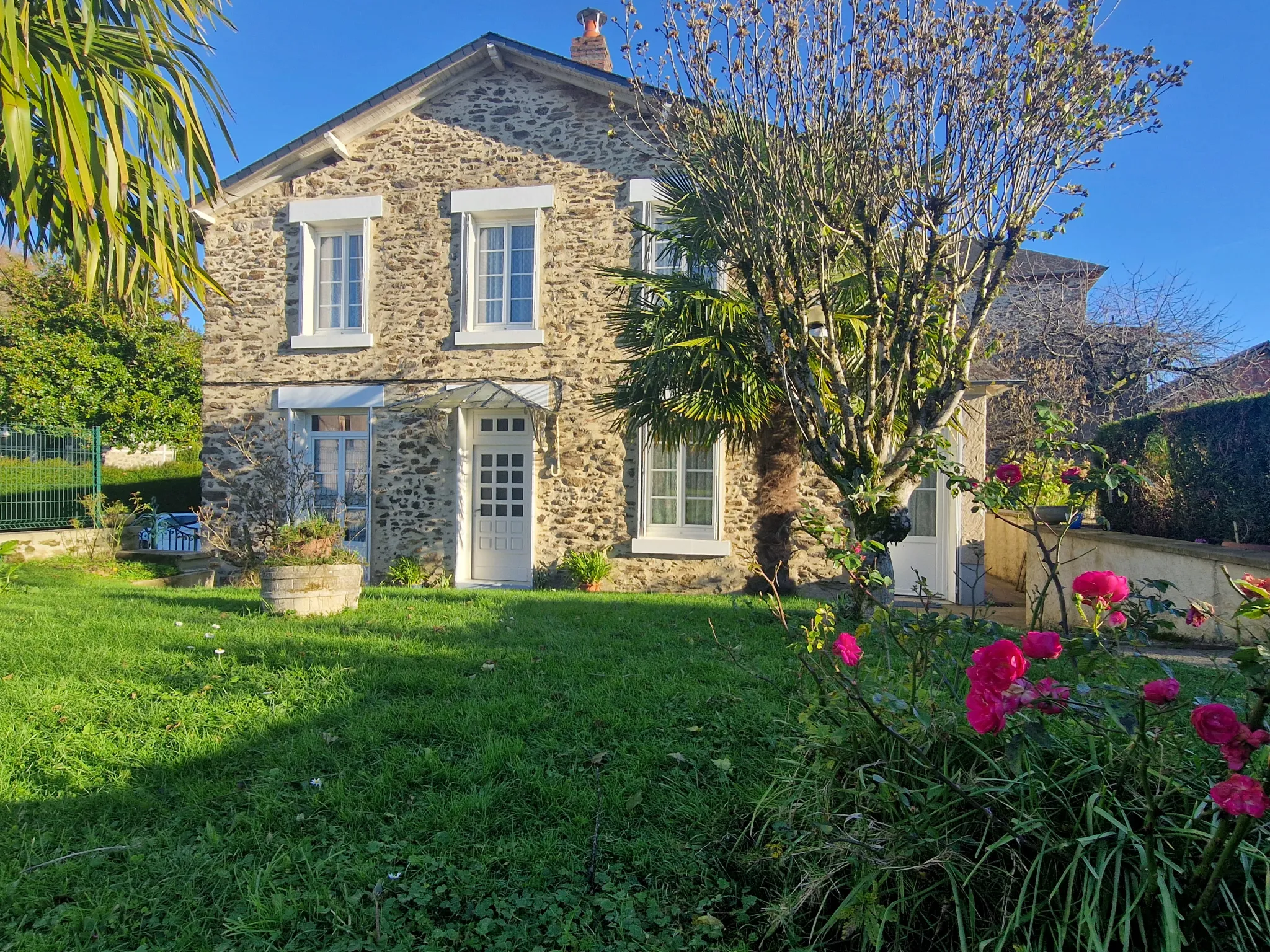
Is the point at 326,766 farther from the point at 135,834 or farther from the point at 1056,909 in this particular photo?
the point at 1056,909

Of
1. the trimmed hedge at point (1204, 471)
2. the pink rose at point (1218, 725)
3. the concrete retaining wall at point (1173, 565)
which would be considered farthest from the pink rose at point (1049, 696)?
the trimmed hedge at point (1204, 471)

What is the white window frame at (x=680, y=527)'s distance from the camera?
9.44 m

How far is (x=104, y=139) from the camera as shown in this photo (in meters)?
4.54

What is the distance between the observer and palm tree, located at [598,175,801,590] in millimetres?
6582

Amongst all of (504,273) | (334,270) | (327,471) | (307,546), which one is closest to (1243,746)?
(307,546)

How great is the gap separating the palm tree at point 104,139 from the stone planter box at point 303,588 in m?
2.31

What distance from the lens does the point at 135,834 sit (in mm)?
2600

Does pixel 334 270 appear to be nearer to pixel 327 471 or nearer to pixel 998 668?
pixel 327 471

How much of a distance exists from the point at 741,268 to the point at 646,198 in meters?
4.84

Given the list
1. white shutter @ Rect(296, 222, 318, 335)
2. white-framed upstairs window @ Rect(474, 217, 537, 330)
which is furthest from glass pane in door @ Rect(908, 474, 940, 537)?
white shutter @ Rect(296, 222, 318, 335)

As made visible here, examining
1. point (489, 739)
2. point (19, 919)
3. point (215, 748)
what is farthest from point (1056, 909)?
point (215, 748)

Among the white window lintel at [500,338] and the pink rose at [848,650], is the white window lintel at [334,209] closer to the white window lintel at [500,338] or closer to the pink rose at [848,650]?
the white window lintel at [500,338]

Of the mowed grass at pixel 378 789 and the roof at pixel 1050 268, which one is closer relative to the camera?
the mowed grass at pixel 378 789

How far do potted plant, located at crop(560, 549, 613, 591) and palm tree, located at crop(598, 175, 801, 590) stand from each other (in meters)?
2.55
